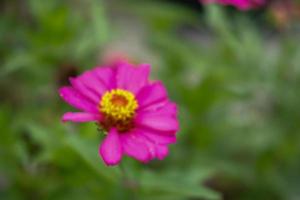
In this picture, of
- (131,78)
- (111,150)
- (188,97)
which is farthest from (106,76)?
(188,97)

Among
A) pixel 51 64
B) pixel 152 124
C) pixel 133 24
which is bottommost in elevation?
pixel 152 124

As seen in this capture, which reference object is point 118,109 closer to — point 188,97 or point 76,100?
point 76,100

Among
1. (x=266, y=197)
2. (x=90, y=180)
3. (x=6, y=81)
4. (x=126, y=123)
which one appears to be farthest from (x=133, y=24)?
(x=126, y=123)

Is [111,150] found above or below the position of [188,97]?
below

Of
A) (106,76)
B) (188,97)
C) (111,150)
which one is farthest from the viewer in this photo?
(188,97)

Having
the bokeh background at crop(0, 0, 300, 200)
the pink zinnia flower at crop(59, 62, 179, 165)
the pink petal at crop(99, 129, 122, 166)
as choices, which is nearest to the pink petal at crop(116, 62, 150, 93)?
the pink zinnia flower at crop(59, 62, 179, 165)

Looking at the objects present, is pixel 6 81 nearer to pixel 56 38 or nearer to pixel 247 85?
pixel 56 38
